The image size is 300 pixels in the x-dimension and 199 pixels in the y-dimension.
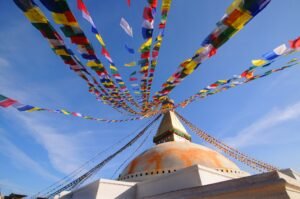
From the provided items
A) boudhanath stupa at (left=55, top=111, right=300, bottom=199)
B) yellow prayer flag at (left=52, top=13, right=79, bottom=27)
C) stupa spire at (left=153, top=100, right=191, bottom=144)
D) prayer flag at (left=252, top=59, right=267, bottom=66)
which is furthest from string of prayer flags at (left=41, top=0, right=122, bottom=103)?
stupa spire at (left=153, top=100, right=191, bottom=144)

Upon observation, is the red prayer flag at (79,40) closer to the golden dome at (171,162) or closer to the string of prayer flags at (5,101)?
the string of prayer flags at (5,101)

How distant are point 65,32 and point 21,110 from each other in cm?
331

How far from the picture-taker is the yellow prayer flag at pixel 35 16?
366 centimetres

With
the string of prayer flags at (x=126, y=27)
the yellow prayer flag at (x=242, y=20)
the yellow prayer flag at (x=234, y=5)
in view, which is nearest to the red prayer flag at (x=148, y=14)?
the string of prayer flags at (x=126, y=27)

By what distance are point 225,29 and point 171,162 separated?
7648 millimetres

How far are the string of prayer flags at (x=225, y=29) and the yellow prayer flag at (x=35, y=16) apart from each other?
351 cm

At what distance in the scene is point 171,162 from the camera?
10336mm

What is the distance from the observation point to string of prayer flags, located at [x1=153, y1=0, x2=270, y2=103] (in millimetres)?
3645

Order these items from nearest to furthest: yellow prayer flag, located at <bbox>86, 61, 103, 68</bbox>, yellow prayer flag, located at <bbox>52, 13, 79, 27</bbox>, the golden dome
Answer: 1. yellow prayer flag, located at <bbox>52, 13, 79, 27</bbox>
2. yellow prayer flag, located at <bbox>86, 61, 103, 68</bbox>
3. the golden dome

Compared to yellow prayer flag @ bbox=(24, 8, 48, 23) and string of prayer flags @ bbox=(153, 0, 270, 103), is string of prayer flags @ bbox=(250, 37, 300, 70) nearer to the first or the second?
string of prayer flags @ bbox=(153, 0, 270, 103)

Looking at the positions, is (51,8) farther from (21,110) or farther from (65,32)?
(21,110)

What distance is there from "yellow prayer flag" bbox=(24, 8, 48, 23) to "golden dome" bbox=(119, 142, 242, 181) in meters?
8.47

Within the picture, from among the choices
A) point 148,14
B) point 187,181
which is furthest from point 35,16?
point 187,181

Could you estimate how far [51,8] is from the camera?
11.7 feet
